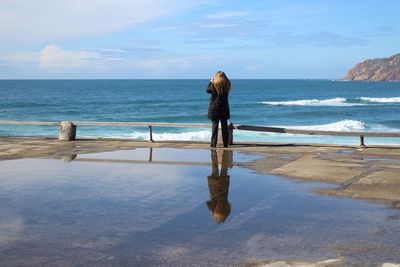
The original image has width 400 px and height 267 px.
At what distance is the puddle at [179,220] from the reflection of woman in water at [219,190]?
15 mm

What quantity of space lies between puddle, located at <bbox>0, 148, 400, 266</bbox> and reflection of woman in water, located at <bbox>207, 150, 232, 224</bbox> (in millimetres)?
15

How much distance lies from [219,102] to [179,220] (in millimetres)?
6424

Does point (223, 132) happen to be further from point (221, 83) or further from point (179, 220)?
point (179, 220)

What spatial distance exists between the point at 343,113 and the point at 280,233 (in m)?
51.1

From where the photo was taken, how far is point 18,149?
12.5 metres

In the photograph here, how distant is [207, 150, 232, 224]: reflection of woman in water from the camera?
6430mm

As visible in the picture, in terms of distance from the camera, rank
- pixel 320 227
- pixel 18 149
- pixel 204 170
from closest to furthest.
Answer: pixel 320 227 → pixel 204 170 → pixel 18 149

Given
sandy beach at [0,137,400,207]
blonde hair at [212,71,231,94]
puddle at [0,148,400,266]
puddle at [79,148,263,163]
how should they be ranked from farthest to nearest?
blonde hair at [212,71,231,94] → puddle at [79,148,263,163] → sandy beach at [0,137,400,207] → puddle at [0,148,400,266]

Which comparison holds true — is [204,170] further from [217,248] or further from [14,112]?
[14,112]

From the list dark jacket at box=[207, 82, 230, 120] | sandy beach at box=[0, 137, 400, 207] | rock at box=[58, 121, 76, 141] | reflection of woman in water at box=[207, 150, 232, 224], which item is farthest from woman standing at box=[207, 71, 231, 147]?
rock at box=[58, 121, 76, 141]

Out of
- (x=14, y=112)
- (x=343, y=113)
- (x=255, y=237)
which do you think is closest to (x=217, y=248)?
(x=255, y=237)

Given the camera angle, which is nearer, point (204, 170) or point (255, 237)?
point (255, 237)

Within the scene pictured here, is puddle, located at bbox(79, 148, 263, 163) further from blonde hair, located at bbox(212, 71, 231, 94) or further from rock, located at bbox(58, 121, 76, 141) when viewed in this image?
rock, located at bbox(58, 121, 76, 141)

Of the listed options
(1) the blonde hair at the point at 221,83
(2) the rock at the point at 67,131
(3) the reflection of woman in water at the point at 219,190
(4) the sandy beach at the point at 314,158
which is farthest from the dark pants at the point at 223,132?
(2) the rock at the point at 67,131
